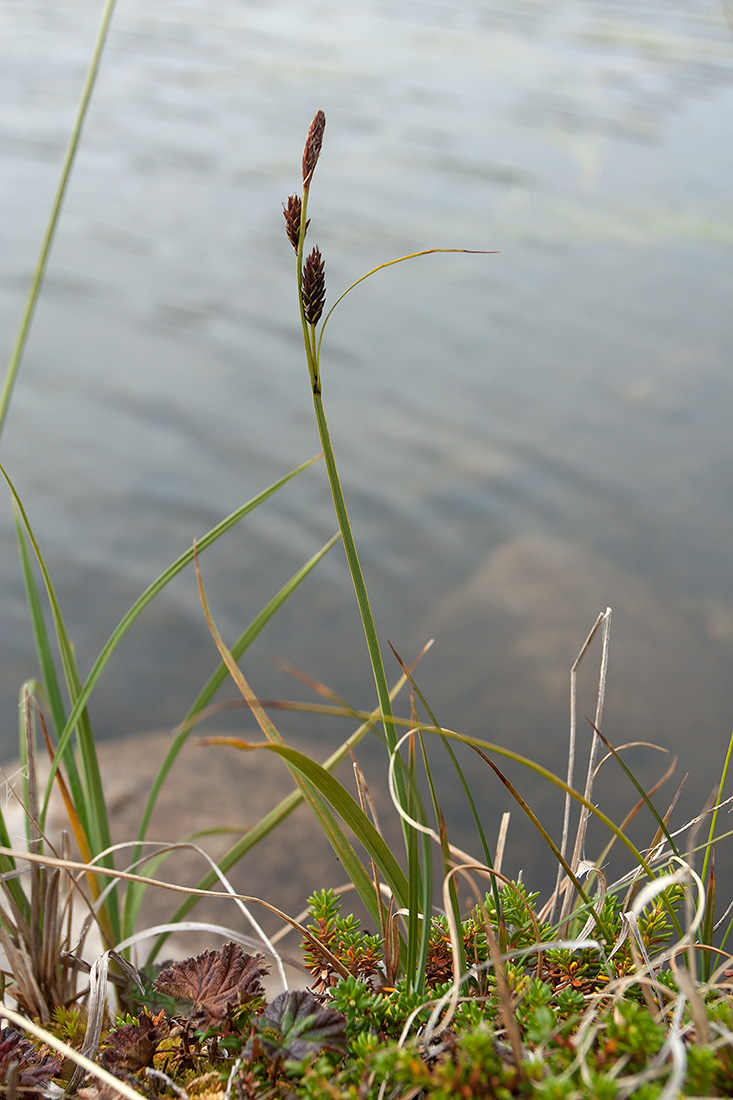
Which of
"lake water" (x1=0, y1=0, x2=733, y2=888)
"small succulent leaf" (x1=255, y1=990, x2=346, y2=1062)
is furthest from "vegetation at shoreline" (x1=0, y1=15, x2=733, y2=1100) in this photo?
"lake water" (x1=0, y1=0, x2=733, y2=888)

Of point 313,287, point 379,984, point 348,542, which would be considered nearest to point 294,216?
point 313,287

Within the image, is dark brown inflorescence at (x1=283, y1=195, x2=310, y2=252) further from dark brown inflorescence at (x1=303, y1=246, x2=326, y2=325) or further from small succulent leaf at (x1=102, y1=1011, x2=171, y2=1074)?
small succulent leaf at (x1=102, y1=1011, x2=171, y2=1074)

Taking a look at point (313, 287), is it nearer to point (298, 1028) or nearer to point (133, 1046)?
point (298, 1028)

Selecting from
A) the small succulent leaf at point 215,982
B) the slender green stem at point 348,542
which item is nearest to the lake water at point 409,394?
the small succulent leaf at point 215,982

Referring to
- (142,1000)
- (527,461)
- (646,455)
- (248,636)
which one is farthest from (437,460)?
(142,1000)

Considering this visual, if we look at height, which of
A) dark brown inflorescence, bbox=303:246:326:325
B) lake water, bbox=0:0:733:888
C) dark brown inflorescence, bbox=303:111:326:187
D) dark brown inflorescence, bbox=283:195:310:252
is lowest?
lake water, bbox=0:0:733:888

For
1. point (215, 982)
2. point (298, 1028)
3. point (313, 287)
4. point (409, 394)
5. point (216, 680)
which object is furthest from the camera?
point (409, 394)

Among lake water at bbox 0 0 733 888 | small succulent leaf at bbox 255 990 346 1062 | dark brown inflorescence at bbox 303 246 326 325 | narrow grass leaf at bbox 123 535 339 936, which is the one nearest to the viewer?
dark brown inflorescence at bbox 303 246 326 325

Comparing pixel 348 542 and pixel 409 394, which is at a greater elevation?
pixel 348 542
